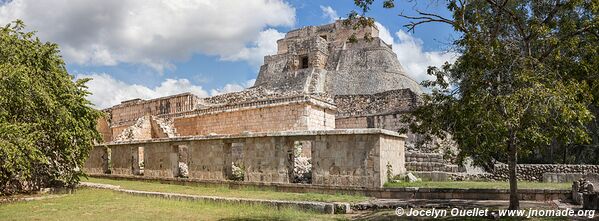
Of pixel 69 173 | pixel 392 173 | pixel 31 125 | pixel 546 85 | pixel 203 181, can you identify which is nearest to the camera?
pixel 546 85

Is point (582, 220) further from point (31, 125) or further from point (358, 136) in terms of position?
point (31, 125)

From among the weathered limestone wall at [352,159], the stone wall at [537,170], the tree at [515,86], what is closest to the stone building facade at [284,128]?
the weathered limestone wall at [352,159]

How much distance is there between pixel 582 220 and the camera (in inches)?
Answer: 270

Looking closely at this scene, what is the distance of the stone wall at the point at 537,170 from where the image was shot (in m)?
14.6

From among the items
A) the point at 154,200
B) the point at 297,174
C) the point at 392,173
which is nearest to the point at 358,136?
the point at 392,173

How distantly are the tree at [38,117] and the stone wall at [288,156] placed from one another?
2864 mm

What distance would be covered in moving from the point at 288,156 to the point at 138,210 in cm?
453

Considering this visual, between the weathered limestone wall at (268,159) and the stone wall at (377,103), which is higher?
the stone wall at (377,103)

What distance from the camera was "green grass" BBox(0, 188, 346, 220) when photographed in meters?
7.89

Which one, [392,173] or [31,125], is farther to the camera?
[392,173]

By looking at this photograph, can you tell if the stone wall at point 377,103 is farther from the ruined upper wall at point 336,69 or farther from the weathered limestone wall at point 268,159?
the weathered limestone wall at point 268,159

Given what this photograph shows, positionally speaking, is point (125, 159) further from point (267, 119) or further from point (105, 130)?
point (105, 130)

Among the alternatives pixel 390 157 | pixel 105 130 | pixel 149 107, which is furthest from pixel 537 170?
pixel 105 130

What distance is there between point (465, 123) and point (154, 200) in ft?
22.3
